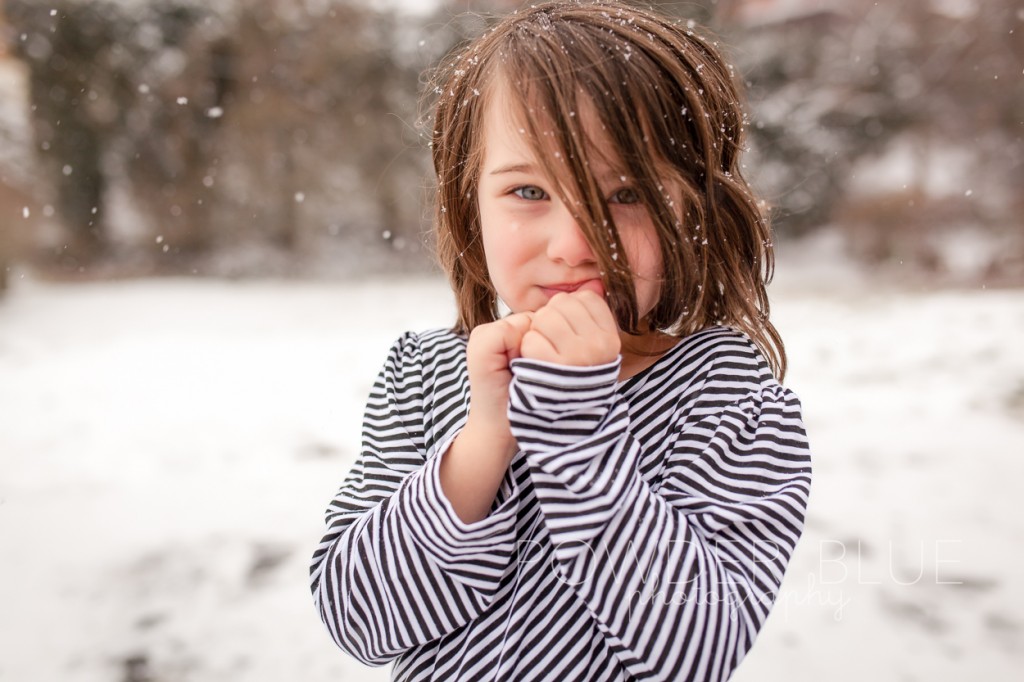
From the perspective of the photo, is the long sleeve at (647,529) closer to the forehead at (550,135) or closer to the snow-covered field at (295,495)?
the forehead at (550,135)

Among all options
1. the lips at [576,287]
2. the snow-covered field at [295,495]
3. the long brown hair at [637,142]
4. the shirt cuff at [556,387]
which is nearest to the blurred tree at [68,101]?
the snow-covered field at [295,495]

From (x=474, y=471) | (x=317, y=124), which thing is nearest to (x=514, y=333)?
(x=474, y=471)

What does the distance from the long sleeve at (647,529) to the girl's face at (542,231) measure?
0.15 m

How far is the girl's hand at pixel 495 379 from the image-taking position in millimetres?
814

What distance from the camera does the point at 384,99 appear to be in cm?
731

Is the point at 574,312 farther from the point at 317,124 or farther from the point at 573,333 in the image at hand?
the point at 317,124

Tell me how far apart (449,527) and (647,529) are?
214 mm

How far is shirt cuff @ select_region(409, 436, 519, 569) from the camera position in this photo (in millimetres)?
803

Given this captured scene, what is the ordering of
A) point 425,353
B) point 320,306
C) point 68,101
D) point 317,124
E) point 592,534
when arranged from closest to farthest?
point 592,534 < point 425,353 < point 320,306 < point 68,101 < point 317,124

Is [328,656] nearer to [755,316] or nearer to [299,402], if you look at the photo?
[755,316]

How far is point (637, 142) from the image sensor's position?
0.83 meters

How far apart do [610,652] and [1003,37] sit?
6723 mm

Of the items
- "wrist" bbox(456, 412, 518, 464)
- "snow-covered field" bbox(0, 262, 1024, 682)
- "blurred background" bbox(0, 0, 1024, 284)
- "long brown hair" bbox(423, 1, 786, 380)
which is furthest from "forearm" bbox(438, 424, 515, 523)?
"blurred background" bbox(0, 0, 1024, 284)

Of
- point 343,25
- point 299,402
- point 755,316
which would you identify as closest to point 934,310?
point 299,402
